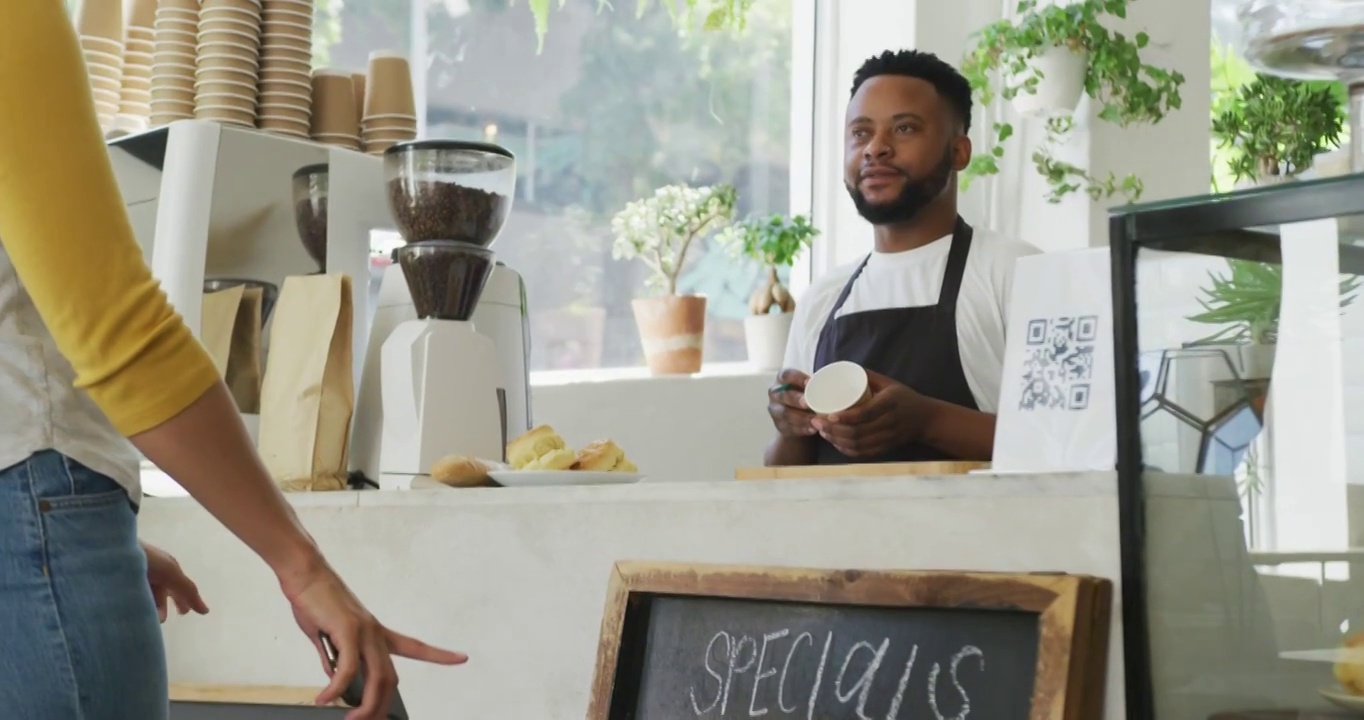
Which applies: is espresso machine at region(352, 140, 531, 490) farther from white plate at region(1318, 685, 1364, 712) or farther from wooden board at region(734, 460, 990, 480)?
white plate at region(1318, 685, 1364, 712)

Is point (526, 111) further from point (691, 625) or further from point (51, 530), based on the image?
point (51, 530)

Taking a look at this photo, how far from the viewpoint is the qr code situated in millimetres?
1320

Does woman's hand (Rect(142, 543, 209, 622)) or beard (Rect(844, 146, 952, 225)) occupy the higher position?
beard (Rect(844, 146, 952, 225))

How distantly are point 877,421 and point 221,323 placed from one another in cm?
96

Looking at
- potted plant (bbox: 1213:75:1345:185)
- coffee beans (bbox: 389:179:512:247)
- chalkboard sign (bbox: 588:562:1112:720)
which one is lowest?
chalkboard sign (bbox: 588:562:1112:720)

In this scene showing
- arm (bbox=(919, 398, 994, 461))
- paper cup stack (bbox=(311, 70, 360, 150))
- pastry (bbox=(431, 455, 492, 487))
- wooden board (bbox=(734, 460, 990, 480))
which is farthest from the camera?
paper cup stack (bbox=(311, 70, 360, 150))

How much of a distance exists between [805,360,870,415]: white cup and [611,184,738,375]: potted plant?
56.6 inches

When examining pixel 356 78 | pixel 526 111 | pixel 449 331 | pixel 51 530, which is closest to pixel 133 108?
pixel 356 78

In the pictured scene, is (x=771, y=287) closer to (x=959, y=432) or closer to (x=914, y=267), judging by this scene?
(x=914, y=267)

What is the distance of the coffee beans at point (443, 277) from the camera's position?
6.79 ft

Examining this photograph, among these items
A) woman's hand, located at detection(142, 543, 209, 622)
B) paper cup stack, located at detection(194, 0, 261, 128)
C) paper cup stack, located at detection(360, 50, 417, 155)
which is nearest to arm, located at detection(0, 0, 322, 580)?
woman's hand, located at detection(142, 543, 209, 622)

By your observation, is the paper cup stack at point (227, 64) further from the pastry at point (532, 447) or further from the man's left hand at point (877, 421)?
the man's left hand at point (877, 421)

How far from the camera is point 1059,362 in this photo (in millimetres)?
1344

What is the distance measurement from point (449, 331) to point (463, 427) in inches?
5.0
